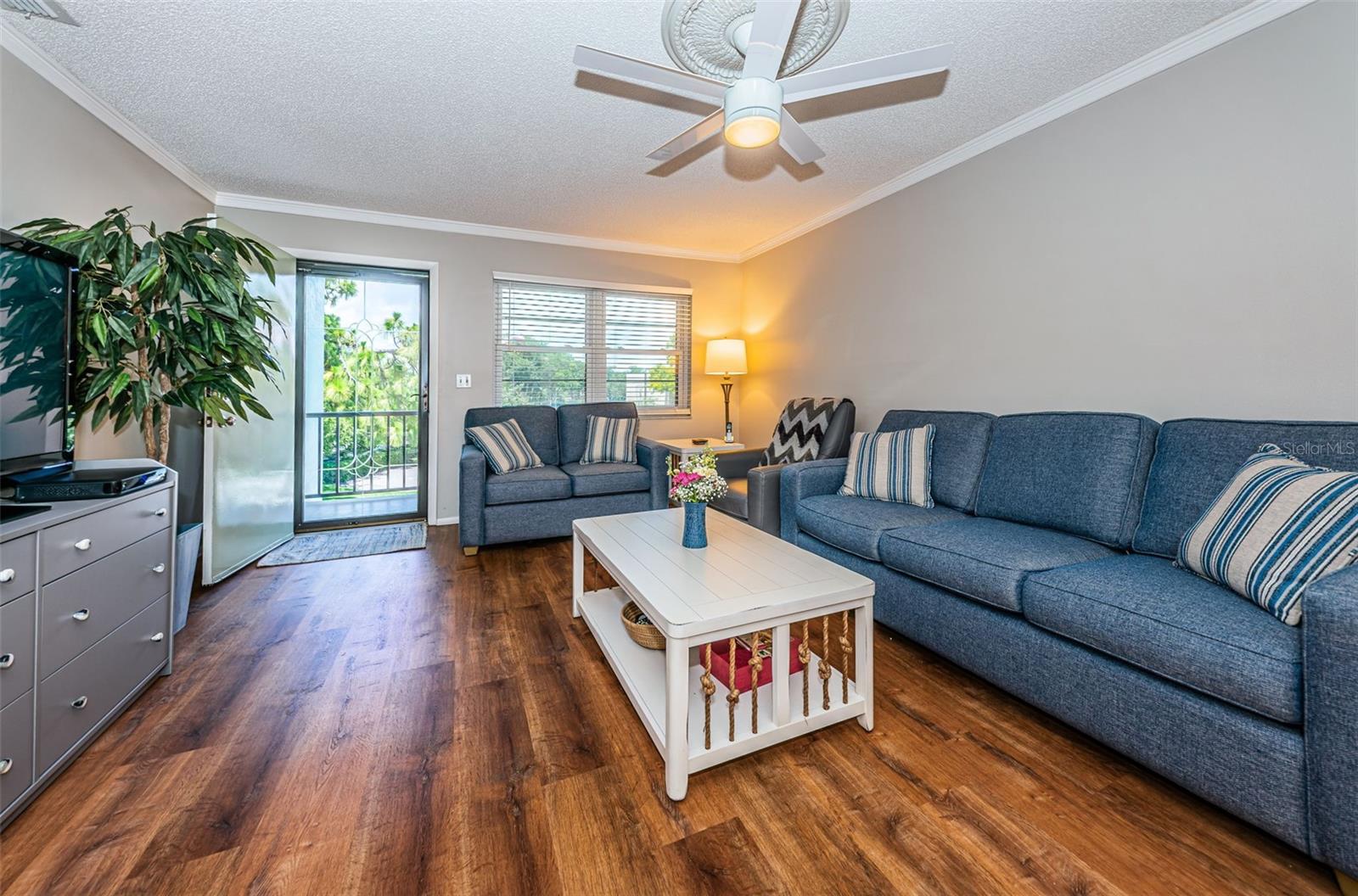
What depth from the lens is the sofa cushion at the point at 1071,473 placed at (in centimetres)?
192

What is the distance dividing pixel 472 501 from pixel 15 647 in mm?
2132

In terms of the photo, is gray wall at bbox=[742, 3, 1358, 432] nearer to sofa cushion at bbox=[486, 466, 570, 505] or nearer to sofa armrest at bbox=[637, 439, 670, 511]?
sofa armrest at bbox=[637, 439, 670, 511]

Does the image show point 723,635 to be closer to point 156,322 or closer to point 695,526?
point 695,526

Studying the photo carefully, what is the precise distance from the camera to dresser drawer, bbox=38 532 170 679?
135 centimetres

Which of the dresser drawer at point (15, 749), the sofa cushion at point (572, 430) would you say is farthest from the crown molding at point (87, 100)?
the sofa cushion at point (572, 430)

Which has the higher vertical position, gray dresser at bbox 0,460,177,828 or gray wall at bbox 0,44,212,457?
gray wall at bbox 0,44,212,457

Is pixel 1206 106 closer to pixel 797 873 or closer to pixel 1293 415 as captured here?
pixel 1293 415

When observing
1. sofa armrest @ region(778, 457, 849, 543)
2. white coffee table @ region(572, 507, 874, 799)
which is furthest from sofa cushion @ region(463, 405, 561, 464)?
white coffee table @ region(572, 507, 874, 799)

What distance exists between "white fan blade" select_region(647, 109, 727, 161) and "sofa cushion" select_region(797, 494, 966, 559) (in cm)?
173

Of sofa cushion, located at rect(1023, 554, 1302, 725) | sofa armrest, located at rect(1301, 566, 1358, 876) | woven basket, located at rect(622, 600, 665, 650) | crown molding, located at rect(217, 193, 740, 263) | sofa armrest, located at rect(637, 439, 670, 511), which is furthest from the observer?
sofa armrest, located at rect(637, 439, 670, 511)

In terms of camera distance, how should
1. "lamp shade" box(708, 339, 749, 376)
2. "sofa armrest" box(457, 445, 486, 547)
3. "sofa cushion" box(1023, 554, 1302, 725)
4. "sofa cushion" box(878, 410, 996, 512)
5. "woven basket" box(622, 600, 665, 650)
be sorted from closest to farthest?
"sofa cushion" box(1023, 554, 1302, 725) < "woven basket" box(622, 600, 665, 650) < "sofa cushion" box(878, 410, 996, 512) < "sofa armrest" box(457, 445, 486, 547) < "lamp shade" box(708, 339, 749, 376)

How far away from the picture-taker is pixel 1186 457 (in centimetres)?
179

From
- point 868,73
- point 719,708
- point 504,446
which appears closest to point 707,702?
point 719,708

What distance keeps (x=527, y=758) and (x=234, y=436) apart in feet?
9.12
